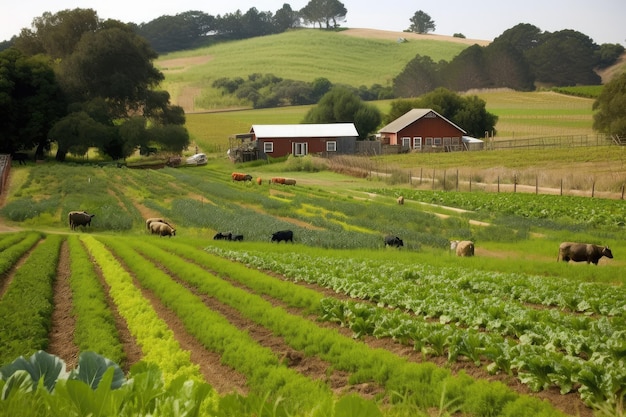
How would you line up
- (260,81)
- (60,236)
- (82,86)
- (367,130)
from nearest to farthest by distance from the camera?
(60,236) → (82,86) → (367,130) → (260,81)

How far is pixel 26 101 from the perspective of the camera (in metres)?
78.1

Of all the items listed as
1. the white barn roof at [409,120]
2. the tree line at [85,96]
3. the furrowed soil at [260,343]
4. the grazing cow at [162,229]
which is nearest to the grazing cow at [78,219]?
the grazing cow at [162,229]

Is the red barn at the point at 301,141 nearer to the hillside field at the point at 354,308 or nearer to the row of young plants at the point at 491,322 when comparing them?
the hillside field at the point at 354,308

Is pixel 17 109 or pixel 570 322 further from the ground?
pixel 17 109

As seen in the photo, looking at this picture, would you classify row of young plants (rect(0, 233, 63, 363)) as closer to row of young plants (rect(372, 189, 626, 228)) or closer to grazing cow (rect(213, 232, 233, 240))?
grazing cow (rect(213, 232, 233, 240))

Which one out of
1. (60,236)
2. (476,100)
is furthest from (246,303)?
(476,100)

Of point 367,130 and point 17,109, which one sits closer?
point 17,109

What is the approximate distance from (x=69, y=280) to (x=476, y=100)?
314ft

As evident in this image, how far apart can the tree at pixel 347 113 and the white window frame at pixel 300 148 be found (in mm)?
15542

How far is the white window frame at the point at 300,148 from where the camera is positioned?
92.4 m

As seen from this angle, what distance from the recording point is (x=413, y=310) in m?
16.6

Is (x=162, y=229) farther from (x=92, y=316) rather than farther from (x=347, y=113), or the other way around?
(x=347, y=113)

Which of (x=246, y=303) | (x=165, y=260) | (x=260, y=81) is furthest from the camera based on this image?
(x=260, y=81)

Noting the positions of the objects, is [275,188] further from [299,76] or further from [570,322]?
[299,76]
